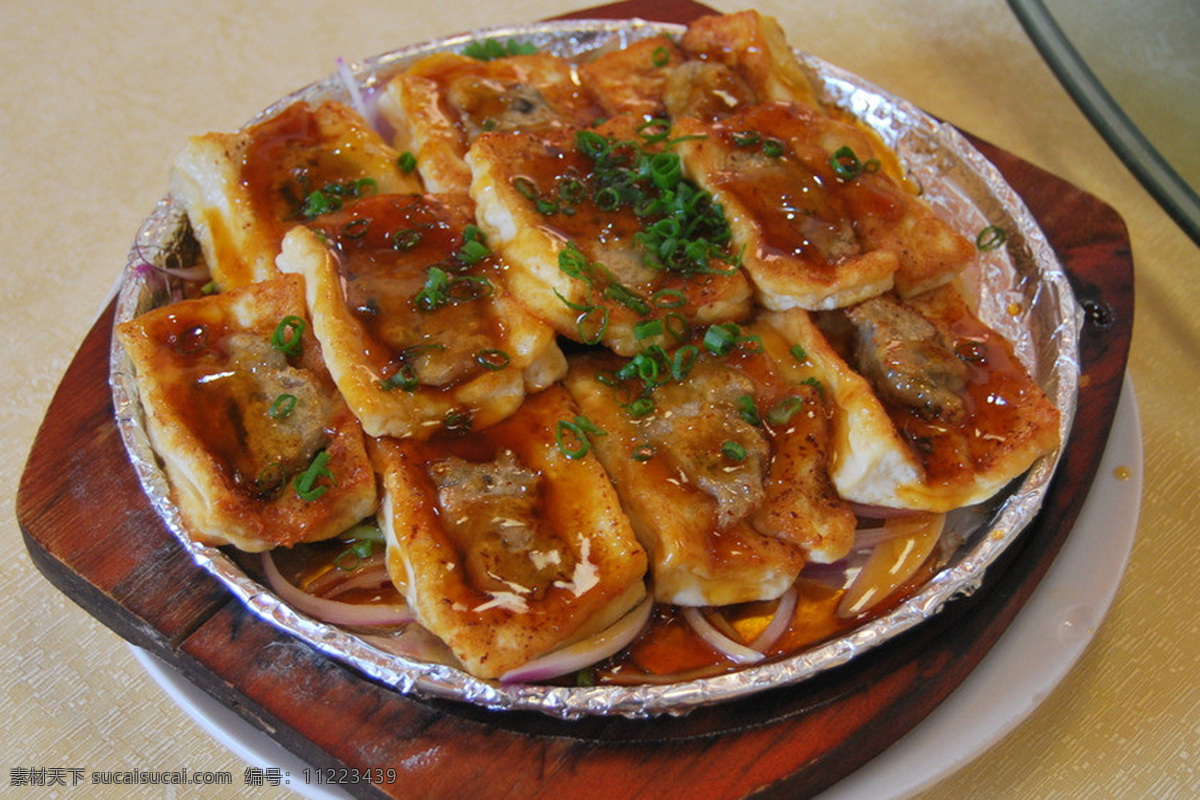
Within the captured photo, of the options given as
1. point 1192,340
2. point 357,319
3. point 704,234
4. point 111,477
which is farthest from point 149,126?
point 1192,340

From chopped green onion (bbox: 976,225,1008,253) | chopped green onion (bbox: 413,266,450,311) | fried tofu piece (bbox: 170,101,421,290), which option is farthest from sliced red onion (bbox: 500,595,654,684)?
chopped green onion (bbox: 976,225,1008,253)

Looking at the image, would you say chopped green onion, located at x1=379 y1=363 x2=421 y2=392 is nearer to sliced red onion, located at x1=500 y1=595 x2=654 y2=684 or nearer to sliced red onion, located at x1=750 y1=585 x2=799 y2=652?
sliced red onion, located at x1=500 y1=595 x2=654 y2=684

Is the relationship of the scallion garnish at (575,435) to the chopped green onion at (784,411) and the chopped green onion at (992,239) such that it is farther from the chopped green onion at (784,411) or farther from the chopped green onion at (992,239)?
the chopped green onion at (992,239)

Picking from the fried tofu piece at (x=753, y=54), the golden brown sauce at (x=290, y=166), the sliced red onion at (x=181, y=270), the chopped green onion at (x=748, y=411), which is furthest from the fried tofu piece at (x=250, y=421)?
the fried tofu piece at (x=753, y=54)

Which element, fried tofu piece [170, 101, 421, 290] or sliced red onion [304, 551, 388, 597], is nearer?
sliced red onion [304, 551, 388, 597]

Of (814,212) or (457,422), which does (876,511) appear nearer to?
(814,212)

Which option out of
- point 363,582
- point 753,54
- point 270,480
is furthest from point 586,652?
point 753,54
